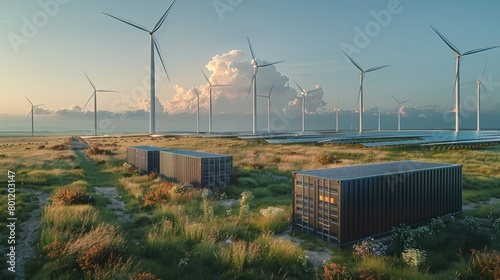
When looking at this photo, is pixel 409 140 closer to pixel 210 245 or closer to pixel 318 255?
pixel 318 255

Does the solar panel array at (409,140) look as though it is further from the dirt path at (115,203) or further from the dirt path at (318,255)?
the dirt path at (318,255)

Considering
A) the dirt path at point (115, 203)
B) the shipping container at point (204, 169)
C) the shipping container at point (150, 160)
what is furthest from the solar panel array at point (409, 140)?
the dirt path at point (115, 203)

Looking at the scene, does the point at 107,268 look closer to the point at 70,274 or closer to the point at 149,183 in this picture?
the point at 70,274

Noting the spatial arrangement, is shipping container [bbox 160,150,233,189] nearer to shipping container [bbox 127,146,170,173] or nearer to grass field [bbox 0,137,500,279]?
grass field [bbox 0,137,500,279]

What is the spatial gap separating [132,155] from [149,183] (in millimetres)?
13790

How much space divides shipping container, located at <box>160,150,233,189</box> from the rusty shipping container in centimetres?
1051

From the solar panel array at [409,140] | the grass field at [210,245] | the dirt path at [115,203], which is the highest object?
the solar panel array at [409,140]

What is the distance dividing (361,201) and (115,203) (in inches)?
658

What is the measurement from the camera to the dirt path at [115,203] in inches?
729

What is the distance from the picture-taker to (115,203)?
856 inches

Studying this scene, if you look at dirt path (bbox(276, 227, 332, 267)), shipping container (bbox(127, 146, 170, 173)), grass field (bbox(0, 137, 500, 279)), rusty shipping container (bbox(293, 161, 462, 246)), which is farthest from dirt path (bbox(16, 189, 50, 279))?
shipping container (bbox(127, 146, 170, 173))

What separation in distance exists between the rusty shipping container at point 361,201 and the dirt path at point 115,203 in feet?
33.7

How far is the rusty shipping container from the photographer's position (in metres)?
13.4

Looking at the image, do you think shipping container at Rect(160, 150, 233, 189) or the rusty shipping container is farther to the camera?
shipping container at Rect(160, 150, 233, 189)
